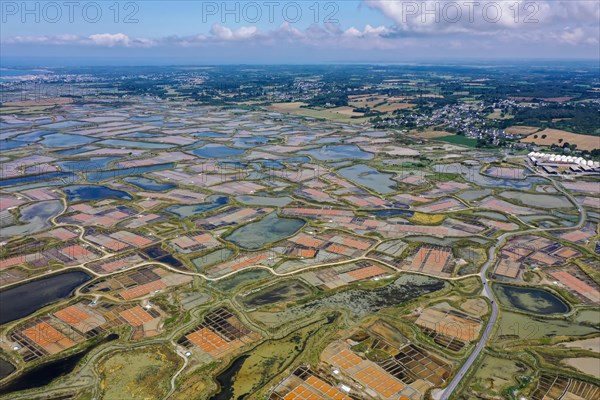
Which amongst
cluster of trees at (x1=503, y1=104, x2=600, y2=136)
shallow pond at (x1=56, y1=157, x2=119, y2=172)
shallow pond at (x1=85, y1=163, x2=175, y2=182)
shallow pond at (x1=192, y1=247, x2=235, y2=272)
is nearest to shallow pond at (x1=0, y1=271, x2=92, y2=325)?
shallow pond at (x1=192, y1=247, x2=235, y2=272)

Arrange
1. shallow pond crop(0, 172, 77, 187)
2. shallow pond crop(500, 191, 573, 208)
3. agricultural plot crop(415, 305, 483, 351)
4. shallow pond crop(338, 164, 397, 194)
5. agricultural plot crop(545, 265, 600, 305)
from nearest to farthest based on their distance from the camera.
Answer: agricultural plot crop(415, 305, 483, 351)
agricultural plot crop(545, 265, 600, 305)
shallow pond crop(500, 191, 573, 208)
shallow pond crop(338, 164, 397, 194)
shallow pond crop(0, 172, 77, 187)

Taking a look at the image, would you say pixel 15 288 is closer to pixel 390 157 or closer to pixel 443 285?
pixel 443 285

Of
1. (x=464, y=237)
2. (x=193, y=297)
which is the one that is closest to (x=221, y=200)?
(x=193, y=297)

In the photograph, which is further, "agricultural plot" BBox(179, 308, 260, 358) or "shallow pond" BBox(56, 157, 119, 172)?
"shallow pond" BBox(56, 157, 119, 172)

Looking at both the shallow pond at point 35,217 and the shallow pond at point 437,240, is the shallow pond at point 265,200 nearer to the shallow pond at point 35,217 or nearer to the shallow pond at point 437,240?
the shallow pond at point 437,240

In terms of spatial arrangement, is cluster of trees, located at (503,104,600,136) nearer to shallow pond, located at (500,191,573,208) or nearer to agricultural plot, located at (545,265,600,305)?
shallow pond, located at (500,191,573,208)

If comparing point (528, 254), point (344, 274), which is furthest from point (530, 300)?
point (344, 274)

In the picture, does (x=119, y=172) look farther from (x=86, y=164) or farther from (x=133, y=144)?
(x=133, y=144)

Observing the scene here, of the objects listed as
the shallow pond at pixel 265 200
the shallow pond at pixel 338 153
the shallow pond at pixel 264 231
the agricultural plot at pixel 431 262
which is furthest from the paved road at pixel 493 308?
the shallow pond at pixel 338 153
